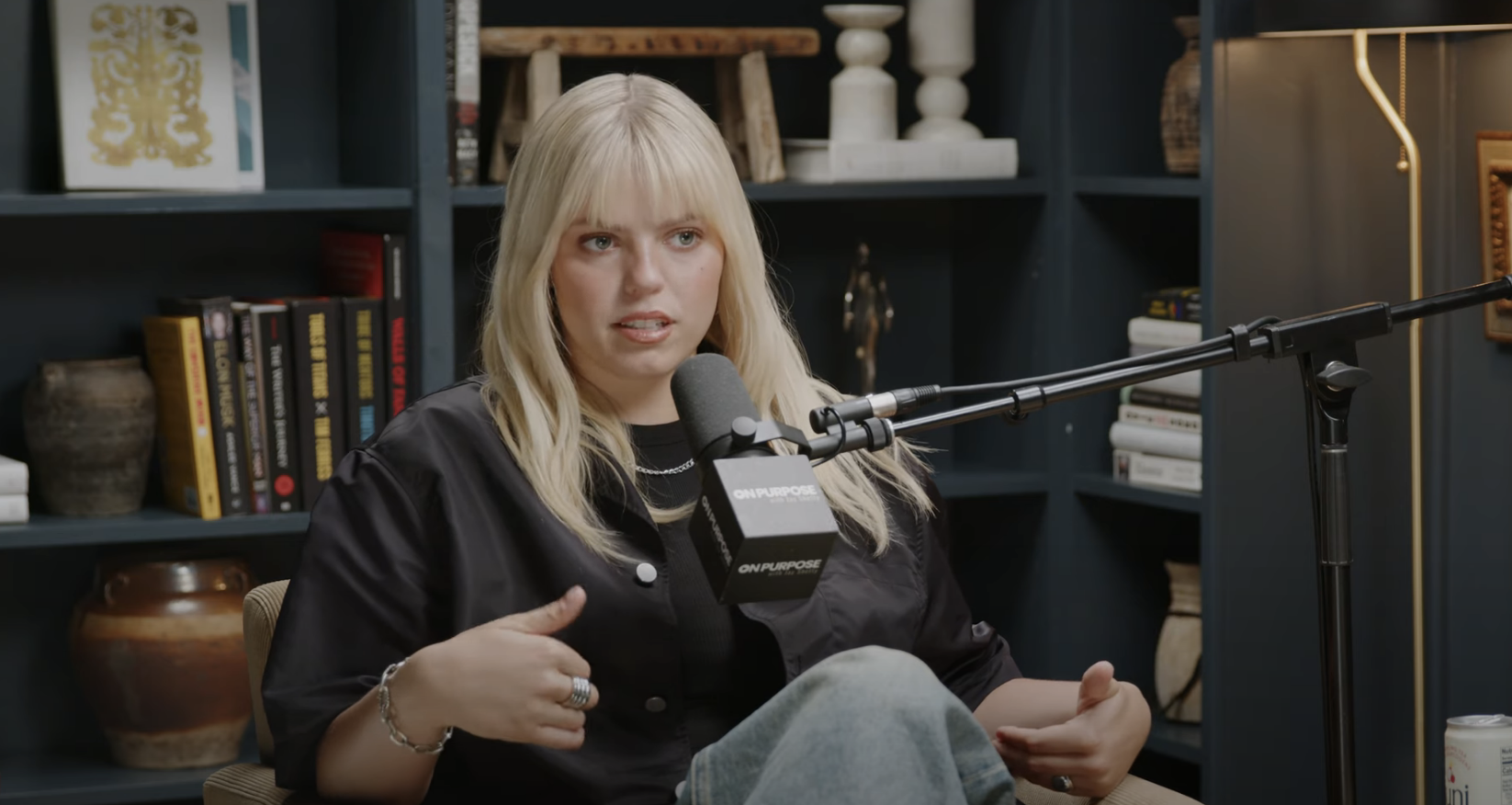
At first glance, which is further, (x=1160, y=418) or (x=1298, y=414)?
(x=1160, y=418)

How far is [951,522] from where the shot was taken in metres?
3.04

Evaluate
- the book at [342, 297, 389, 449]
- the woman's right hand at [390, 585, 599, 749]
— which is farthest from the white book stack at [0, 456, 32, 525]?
the woman's right hand at [390, 585, 599, 749]

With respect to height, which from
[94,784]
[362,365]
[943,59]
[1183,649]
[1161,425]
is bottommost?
[94,784]

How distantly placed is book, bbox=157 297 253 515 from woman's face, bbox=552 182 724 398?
0.91m

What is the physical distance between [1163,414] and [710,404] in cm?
165

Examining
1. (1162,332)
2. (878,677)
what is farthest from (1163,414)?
(878,677)

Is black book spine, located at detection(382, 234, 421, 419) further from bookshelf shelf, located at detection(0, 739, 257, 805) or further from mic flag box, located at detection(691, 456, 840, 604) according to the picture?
mic flag box, located at detection(691, 456, 840, 604)

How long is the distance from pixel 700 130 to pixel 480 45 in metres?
0.93

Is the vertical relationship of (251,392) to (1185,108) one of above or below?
below

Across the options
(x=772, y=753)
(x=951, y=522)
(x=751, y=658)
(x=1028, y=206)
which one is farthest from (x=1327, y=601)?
(x=951, y=522)

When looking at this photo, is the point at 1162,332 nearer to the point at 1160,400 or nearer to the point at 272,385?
the point at 1160,400

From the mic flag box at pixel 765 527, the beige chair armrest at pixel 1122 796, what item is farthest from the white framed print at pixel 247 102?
the mic flag box at pixel 765 527

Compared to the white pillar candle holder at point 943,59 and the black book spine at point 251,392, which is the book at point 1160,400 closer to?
the white pillar candle holder at point 943,59

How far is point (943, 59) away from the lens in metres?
2.80
